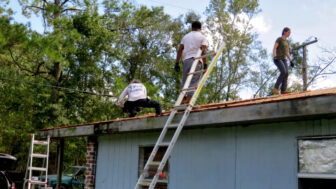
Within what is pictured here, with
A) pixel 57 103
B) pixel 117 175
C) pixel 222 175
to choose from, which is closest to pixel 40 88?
pixel 57 103

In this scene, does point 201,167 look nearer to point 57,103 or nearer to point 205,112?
point 205,112

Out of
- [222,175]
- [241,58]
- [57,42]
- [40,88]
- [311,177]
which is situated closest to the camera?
[311,177]

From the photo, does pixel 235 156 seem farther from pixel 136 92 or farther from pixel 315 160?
pixel 136 92

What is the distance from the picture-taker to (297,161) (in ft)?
16.7

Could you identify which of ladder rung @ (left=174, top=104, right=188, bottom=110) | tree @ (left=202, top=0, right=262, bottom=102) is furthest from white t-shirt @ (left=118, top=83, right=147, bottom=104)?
tree @ (left=202, top=0, right=262, bottom=102)

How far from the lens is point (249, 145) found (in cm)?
571

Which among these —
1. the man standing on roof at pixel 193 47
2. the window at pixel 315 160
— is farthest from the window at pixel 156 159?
the window at pixel 315 160

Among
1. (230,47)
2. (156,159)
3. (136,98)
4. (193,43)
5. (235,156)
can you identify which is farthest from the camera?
(230,47)

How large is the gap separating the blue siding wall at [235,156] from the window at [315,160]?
9cm

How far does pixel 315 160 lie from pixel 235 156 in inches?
49.7

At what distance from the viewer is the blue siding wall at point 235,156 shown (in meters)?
5.18

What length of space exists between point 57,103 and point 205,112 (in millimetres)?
13330

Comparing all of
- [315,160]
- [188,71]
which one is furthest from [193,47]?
[315,160]

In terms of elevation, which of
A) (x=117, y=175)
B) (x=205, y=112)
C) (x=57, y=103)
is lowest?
(x=117, y=175)
